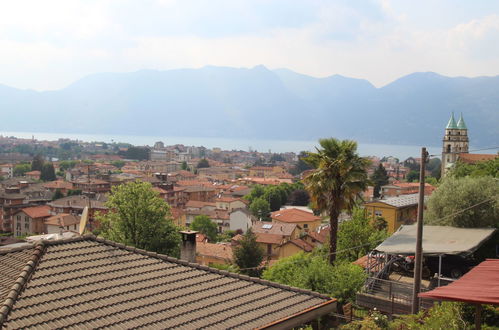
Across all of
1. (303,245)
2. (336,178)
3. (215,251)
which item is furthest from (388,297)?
(303,245)

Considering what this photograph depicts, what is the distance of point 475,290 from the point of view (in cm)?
665

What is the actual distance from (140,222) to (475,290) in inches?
716

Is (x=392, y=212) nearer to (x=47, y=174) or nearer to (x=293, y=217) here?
(x=293, y=217)

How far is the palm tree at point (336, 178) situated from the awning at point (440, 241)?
187 centimetres

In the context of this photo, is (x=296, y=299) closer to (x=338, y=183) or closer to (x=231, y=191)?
(x=338, y=183)

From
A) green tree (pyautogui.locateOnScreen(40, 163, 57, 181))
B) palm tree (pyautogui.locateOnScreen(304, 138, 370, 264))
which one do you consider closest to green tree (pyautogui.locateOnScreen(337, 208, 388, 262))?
palm tree (pyautogui.locateOnScreen(304, 138, 370, 264))

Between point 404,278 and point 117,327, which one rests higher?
point 117,327

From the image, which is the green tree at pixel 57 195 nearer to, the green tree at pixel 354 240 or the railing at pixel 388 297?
the green tree at pixel 354 240

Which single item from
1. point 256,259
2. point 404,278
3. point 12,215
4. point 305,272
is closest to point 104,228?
point 256,259

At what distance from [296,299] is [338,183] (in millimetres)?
8152

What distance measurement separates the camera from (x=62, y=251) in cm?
759

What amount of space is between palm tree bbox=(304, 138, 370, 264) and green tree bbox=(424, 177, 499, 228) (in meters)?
4.31

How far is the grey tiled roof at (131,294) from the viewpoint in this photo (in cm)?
598

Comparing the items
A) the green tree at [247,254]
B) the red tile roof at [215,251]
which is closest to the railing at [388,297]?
the green tree at [247,254]
